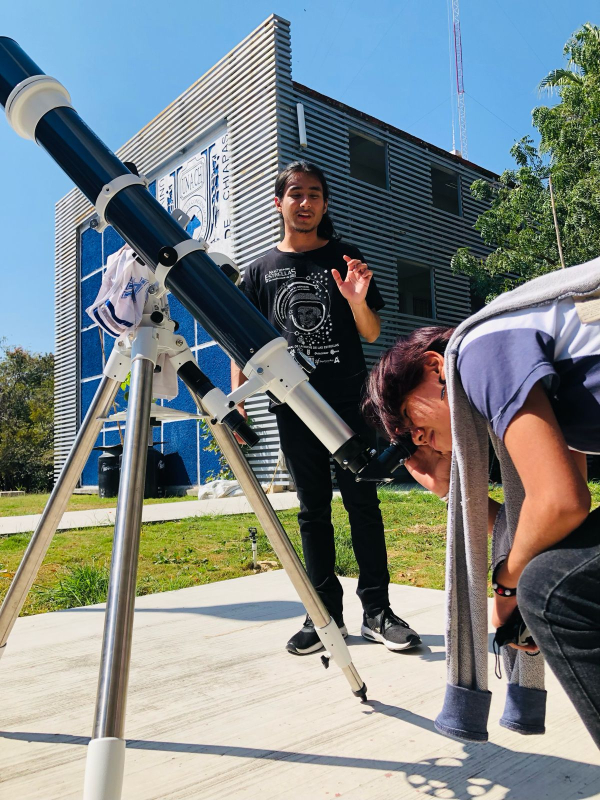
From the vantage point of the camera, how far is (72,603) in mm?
3711

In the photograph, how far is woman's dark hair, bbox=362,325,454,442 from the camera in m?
1.38

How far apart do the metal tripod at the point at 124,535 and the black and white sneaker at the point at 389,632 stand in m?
0.51

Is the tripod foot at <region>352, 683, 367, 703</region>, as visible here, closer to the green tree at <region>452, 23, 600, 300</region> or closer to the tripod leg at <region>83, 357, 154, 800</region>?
the tripod leg at <region>83, 357, 154, 800</region>

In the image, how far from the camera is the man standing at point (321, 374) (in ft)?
8.32

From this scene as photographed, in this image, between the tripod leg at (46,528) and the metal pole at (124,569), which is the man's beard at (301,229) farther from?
the metal pole at (124,569)

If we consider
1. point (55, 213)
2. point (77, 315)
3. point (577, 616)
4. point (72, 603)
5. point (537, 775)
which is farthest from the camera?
point (55, 213)

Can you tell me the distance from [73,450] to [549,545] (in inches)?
50.3

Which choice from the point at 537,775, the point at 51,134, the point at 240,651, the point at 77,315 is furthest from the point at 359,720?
the point at 77,315

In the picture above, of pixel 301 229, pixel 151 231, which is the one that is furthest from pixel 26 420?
pixel 151 231

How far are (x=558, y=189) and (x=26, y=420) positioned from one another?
20.8 meters

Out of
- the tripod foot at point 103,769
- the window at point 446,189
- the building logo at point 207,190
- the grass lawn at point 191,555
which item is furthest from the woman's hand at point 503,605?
the window at point 446,189

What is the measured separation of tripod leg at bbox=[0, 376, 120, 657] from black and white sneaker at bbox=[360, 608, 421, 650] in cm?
132

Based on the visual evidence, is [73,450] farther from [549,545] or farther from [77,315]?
[77,315]

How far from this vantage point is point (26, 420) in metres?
24.9
